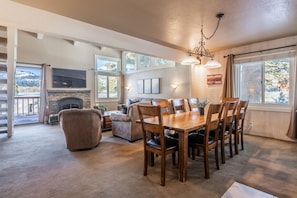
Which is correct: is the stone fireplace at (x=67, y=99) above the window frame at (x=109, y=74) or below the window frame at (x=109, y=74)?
below

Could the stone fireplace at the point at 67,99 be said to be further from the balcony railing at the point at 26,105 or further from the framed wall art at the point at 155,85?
the framed wall art at the point at 155,85

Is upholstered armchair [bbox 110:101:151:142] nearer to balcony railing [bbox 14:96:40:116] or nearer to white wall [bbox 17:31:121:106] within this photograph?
white wall [bbox 17:31:121:106]

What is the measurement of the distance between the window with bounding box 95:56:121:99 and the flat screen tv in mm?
759

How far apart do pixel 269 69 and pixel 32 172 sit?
219 inches

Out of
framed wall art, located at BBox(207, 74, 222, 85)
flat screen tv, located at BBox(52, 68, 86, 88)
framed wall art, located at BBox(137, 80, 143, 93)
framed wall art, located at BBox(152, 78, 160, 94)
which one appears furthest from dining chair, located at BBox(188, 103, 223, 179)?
flat screen tv, located at BBox(52, 68, 86, 88)

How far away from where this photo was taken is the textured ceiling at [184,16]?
2.67 meters

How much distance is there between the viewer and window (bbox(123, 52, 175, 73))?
7.00 m

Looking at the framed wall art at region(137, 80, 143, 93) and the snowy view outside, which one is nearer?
the snowy view outside

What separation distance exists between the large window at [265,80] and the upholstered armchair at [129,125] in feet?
9.64

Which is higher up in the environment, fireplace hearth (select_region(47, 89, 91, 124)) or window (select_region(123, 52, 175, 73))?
window (select_region(123, 52, 175, 73))

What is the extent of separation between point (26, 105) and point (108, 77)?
367cm

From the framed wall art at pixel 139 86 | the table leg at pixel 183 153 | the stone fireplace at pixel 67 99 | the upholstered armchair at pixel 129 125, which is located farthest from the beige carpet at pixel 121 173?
the framed wall art at pixel 139 86

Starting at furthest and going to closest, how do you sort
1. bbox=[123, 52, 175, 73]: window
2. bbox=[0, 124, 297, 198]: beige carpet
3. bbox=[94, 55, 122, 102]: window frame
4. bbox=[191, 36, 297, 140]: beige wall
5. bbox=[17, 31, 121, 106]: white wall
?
1. bbox=[94, 55, 122, 102]: window frame
2. bbox=[123, 52, 175, 73]: window
3. bbox=[17, 31, 121, 106]: white wall
4. bbox=[191, 36, 297, 140]: beige wall
5. bbox=[0, 124, 297, 198]: beige carpet

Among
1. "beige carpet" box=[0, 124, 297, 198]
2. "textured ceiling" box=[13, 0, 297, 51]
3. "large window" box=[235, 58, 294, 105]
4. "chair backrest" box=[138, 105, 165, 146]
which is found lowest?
"beige carpet" box=[0, 124, 297, 198]
